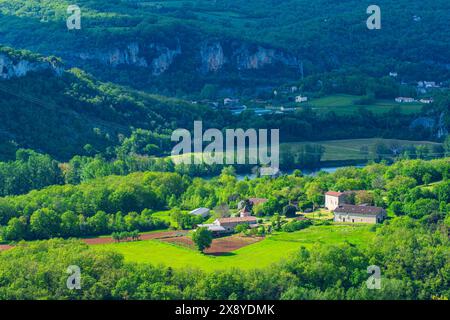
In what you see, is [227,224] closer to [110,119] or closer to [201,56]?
[110,119]

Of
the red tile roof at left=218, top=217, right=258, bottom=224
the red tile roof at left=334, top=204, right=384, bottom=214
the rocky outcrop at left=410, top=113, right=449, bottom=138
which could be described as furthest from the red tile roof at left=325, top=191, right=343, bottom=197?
the rocky outcrop at left=410, top=113, right=449, bottom=138

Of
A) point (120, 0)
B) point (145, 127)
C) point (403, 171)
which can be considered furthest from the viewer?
point (120, 0)

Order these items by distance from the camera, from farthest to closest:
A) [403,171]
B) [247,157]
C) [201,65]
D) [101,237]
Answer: [201,65], [247,157], [403,171], [101,237]

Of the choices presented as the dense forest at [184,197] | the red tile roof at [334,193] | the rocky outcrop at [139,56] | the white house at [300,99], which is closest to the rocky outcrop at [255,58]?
the rocky outcrop at [139,56]

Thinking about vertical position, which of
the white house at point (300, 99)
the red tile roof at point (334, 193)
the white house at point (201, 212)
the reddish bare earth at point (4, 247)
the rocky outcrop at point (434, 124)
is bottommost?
the reddish bare earth at point (4, 247)

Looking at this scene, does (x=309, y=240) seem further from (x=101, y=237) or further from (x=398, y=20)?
(x=398, y=20)

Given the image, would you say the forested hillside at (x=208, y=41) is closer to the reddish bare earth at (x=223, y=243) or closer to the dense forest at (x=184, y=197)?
the dense forest at (x=184, y=197)

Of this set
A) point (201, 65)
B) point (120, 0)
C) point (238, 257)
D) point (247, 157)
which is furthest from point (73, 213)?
point (120, 0)
